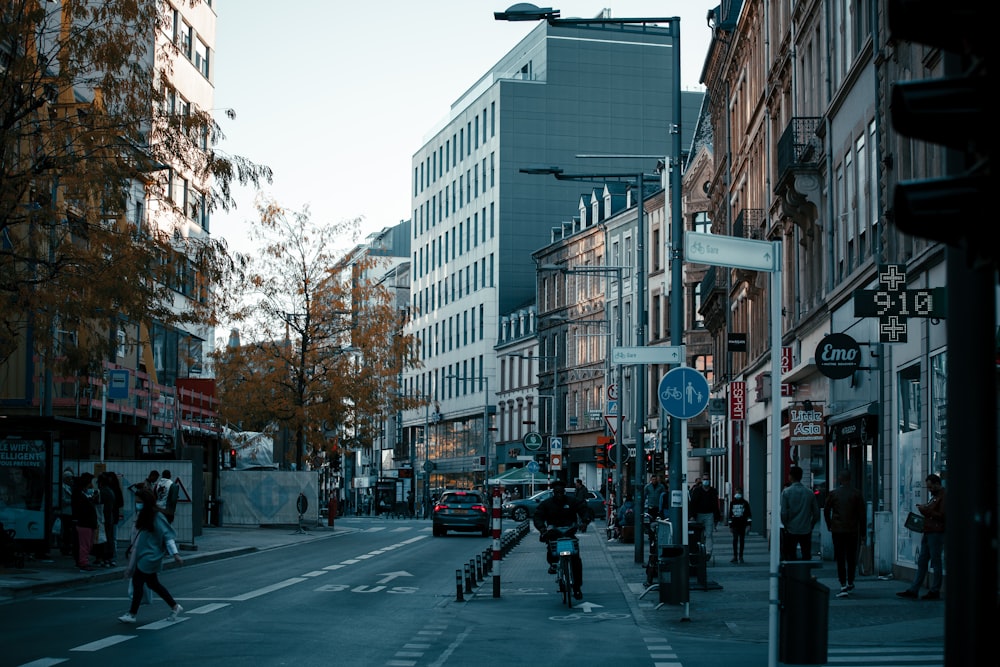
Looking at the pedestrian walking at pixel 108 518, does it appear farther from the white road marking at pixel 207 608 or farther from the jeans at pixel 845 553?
the jeans at pixel 845 553

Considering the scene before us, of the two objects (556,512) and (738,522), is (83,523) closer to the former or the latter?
(556,512)

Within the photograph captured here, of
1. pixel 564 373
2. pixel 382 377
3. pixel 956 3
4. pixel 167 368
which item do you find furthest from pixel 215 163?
pixel 564 373

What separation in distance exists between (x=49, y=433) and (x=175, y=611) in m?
11.6

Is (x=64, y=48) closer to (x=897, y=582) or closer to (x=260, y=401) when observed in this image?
(x=897, y=582)

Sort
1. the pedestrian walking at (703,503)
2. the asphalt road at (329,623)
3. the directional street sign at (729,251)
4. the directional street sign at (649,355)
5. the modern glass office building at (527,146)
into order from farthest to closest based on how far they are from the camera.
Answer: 1. the modern glass office building at (527,146)
2. the pedestrian walking at (703,503)
3. the directional street sign at (649,355)
4. the asphalt road at (329,623)
5. the directional street sign at (729,251)

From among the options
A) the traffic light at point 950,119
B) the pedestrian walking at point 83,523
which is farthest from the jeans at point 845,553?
the traffic light at point 950,119

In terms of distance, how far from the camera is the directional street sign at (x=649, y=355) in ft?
69.7

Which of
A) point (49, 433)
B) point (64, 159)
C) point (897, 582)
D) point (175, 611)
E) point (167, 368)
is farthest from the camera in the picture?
point (167, 368)

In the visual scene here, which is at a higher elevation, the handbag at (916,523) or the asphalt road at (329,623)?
the handbag at (916,523)

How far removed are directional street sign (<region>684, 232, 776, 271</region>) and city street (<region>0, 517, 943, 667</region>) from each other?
4.13 meters

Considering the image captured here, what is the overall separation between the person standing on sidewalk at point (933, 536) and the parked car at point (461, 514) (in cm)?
2899

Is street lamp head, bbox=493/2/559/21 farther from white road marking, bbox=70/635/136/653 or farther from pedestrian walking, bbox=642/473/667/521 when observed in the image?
pedestrian walking, bbox=642/473/667/521

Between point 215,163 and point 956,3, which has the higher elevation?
point 215,163

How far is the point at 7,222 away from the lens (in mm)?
22359
